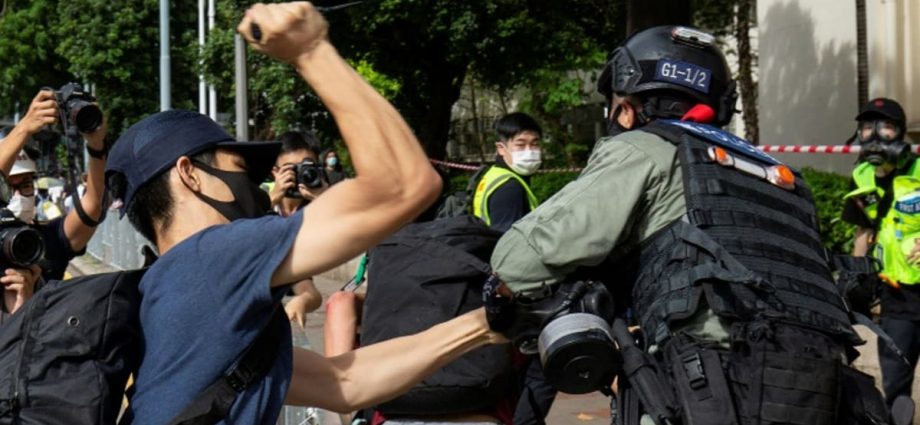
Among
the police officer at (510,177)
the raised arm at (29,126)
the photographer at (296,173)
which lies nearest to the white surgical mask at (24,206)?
the raised arm at (29,126)

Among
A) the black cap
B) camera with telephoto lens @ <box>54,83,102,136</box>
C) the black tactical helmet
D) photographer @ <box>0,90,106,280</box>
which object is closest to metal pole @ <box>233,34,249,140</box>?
the black cap

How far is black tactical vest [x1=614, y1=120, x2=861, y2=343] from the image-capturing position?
10.2ft

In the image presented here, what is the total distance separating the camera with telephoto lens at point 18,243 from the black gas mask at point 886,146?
443 centimetres

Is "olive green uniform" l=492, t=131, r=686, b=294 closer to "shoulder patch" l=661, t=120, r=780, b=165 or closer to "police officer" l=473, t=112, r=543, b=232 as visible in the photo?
"shoulder patch" l=661, t=120, r=780, b=165

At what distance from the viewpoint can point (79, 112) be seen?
196 inches

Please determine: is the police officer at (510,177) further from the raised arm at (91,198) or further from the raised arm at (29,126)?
the raised arm at (29,126)

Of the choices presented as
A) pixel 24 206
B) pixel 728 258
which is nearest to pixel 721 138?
pixel 728 258

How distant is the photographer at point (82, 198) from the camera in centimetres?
505

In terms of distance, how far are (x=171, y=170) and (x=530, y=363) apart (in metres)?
1.69

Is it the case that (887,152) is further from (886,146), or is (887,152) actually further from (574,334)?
(574,334)

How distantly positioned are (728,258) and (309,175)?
143 inches

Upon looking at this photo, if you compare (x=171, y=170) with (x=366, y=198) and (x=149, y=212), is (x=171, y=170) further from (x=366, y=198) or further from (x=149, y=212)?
(x=366, y=198)

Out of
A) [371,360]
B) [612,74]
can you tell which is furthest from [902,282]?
[371,360]

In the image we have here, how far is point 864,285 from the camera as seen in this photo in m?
5.12
